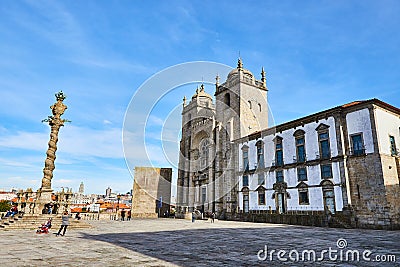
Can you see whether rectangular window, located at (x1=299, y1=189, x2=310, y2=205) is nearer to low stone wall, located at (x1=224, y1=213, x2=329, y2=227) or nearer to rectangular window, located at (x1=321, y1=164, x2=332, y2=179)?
low stone wall, located at (x1=224, y1=213, x2=329, y2=227)

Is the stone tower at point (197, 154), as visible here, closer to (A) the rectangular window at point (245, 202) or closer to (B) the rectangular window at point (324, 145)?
(A) the rectangular window at point (245, 202)

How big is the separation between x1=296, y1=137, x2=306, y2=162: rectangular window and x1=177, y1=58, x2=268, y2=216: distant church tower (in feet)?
33.9

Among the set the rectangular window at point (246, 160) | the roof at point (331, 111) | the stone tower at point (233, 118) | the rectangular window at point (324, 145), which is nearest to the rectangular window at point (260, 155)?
the roof at point (331, 111)

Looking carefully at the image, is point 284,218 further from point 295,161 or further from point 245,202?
point 245,202

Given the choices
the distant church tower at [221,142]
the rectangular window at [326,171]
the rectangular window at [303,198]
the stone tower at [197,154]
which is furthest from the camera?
the stone tower at [197,154]

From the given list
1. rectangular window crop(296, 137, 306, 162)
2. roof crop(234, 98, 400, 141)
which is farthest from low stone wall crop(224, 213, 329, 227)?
roof crop(234, 98, 400, 141)

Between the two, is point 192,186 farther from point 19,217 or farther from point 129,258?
point 129,258

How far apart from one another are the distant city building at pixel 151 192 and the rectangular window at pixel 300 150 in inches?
1100

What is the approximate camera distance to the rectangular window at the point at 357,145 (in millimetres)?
22831

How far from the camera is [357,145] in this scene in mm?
23250

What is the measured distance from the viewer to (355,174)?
22828 mm

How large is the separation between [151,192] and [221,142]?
56.2ft

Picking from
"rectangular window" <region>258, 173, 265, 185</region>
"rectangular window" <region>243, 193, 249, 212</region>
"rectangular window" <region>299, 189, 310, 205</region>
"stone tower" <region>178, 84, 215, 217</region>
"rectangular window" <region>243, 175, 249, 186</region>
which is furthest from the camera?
"stone tower" <region>178, 84, 215, 217</region>

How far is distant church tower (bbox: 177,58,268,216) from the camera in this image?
37.8 meters
